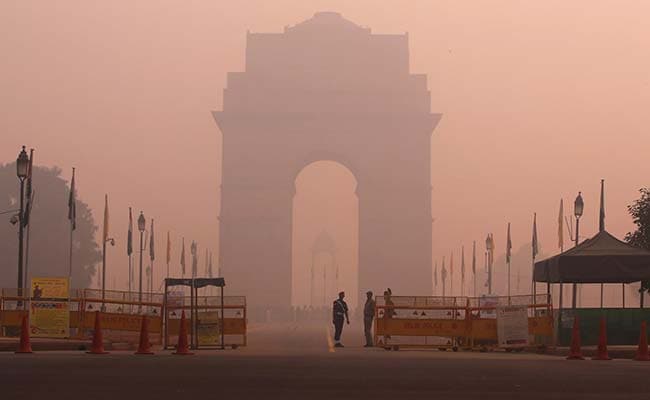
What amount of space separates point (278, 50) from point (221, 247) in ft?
49.9

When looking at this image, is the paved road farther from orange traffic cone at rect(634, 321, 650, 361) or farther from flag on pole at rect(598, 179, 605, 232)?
flag on pole at rect(598, 179, 605, 232)

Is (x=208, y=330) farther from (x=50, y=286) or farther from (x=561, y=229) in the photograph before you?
(x=561, y=229)

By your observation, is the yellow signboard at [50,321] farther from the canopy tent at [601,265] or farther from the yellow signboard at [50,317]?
the canopy tent at [601,265]

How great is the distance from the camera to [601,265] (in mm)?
33000

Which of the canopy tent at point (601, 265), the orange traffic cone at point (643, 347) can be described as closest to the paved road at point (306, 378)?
the orange traffic cone at point (643, 347)

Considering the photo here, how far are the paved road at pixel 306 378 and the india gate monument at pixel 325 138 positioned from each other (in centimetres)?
8690

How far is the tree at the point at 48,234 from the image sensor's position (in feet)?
369

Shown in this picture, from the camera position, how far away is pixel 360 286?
111 meters

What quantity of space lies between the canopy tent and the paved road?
7.28 metres

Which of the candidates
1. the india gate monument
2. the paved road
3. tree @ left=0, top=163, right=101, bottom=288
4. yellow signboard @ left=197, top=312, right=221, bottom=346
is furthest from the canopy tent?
tree @ left=0, top=163, right=101, bottom=288

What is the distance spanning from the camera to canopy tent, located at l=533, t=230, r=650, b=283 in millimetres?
32781

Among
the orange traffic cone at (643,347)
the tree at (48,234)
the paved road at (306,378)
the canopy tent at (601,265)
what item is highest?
the tree at (48,234)

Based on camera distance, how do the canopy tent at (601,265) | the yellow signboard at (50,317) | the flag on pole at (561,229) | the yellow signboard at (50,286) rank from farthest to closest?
the flag on pole at (561,229)
the yellow signboard at (50,286)
the canopy tent at (601,265)
the yellow signboard at (50,317)

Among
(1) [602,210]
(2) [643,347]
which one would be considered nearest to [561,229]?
(1) [602,210]
